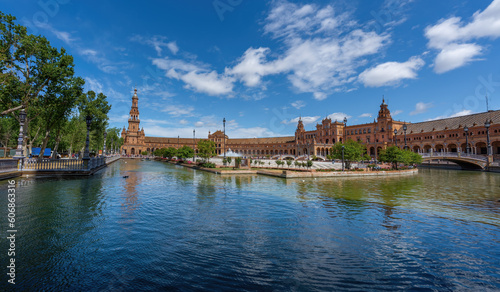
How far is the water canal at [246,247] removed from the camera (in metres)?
4.52

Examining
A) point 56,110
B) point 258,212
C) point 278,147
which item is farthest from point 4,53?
point 278,147

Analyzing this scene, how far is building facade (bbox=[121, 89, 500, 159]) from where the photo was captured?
57406 mm

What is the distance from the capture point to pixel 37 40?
22.8m

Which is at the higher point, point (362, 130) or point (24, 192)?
point (362, 130)

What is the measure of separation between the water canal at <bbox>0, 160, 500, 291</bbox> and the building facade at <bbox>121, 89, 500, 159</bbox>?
26.3 meters

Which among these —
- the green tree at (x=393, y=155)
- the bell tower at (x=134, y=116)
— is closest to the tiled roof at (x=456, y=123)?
the green tree at (x=393, y=155)

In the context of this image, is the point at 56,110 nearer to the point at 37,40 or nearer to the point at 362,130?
the point at 37,40

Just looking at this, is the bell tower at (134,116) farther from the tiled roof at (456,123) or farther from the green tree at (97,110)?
the tiled roof at (456,123)

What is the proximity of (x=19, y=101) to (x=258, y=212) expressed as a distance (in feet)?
95.9

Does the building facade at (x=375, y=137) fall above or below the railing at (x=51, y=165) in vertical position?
above

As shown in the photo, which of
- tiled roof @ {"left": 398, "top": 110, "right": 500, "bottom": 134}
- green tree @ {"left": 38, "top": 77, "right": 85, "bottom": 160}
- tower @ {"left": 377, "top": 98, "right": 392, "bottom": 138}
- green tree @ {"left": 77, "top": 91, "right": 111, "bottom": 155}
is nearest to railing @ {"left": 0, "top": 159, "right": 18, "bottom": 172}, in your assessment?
green tree @ {"left": 38, "top": 77, "right": 85, "bottom": 160}

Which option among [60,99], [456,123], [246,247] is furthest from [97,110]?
[456,123]

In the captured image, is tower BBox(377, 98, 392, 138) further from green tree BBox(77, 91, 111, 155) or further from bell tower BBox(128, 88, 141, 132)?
bell tower BBox(128, 88, 141, 132)

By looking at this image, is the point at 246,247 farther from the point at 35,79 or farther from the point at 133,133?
the point at 133,133
